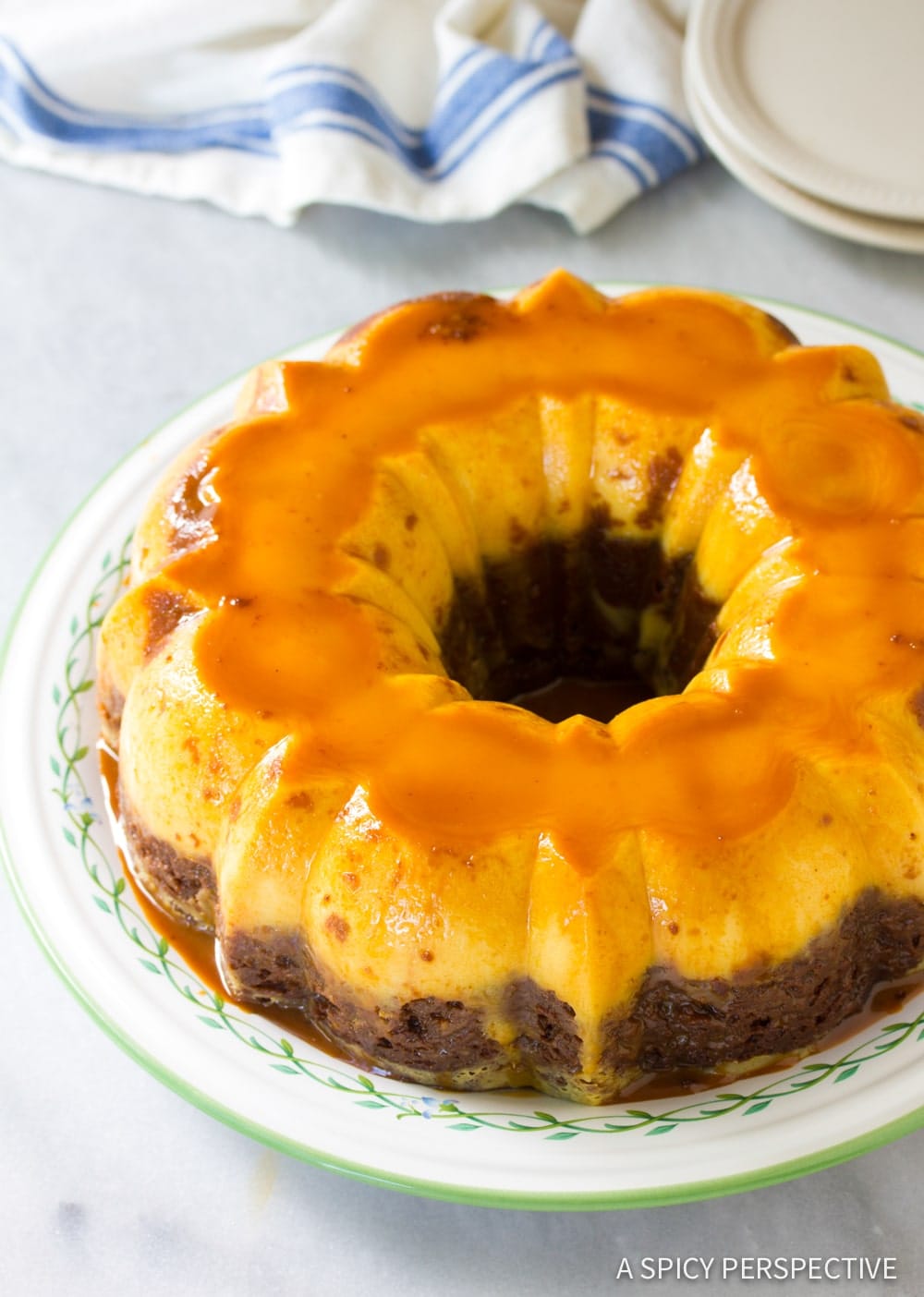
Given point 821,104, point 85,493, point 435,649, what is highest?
point 821,104

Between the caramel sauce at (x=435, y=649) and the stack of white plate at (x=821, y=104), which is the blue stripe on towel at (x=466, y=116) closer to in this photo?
the stack of white plate at (x=821, y=104)

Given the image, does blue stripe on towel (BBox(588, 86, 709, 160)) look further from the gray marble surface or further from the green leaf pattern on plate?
the green leaf pattern on plate

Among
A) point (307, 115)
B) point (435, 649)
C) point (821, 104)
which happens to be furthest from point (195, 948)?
point (821, 104)

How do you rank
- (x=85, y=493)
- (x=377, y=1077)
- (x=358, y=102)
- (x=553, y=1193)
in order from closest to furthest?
(x=553, y=1193) → (x=377, y=1077) → (x=85, y=493) → (x=358, y=102)

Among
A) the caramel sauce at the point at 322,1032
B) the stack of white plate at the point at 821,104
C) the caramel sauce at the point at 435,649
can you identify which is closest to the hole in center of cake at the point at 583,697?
the caramel sauce at the point at 435,649

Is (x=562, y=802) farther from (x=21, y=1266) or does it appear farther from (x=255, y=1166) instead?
(x=21, y=1266)

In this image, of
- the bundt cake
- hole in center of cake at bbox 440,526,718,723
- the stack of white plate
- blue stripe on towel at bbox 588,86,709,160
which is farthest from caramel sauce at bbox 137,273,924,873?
blue stripe on towel at bbox 588,86,709,160

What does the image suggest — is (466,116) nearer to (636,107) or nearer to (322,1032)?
(636,107)
